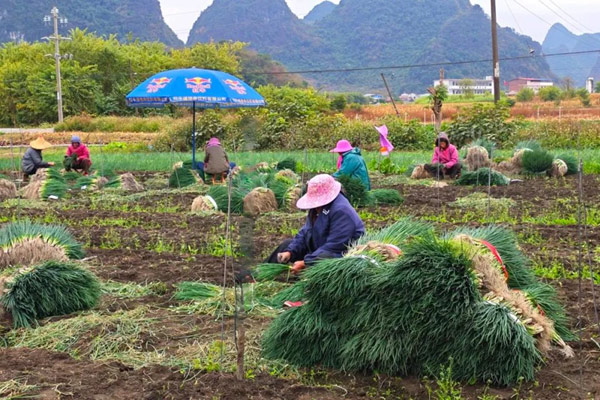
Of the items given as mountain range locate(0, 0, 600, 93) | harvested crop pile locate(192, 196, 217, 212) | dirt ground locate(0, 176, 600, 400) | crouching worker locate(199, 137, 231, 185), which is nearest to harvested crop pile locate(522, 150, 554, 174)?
dirt ground locate(0, 176, 600, 400)

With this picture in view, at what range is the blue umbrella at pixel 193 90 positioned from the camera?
12.8 m

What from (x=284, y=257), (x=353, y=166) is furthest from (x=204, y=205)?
(x=284, y=257)

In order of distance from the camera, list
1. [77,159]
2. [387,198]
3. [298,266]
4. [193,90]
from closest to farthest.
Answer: [298,266], [387,198], [193,90], [77,159]

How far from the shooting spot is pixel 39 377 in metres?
3.81

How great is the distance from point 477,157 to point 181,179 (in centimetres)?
526

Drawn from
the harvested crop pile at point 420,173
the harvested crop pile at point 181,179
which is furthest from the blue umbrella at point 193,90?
the harvested crop pile at point 420,173

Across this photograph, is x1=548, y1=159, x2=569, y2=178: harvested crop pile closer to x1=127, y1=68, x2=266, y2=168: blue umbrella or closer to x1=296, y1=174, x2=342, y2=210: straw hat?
x1=127, y1=68, x2=266, y2=168: blue umbrella

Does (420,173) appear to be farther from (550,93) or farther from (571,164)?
(550,93)

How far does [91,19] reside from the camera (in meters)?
118

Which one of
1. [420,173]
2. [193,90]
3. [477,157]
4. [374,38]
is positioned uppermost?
[374,38]

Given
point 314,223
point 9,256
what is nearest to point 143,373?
point 314,223

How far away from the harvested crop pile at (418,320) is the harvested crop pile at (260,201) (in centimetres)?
537

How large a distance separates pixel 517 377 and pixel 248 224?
1492mm

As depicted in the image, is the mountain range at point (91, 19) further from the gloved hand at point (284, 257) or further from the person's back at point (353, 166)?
the gloved hand at point (284, 257)
